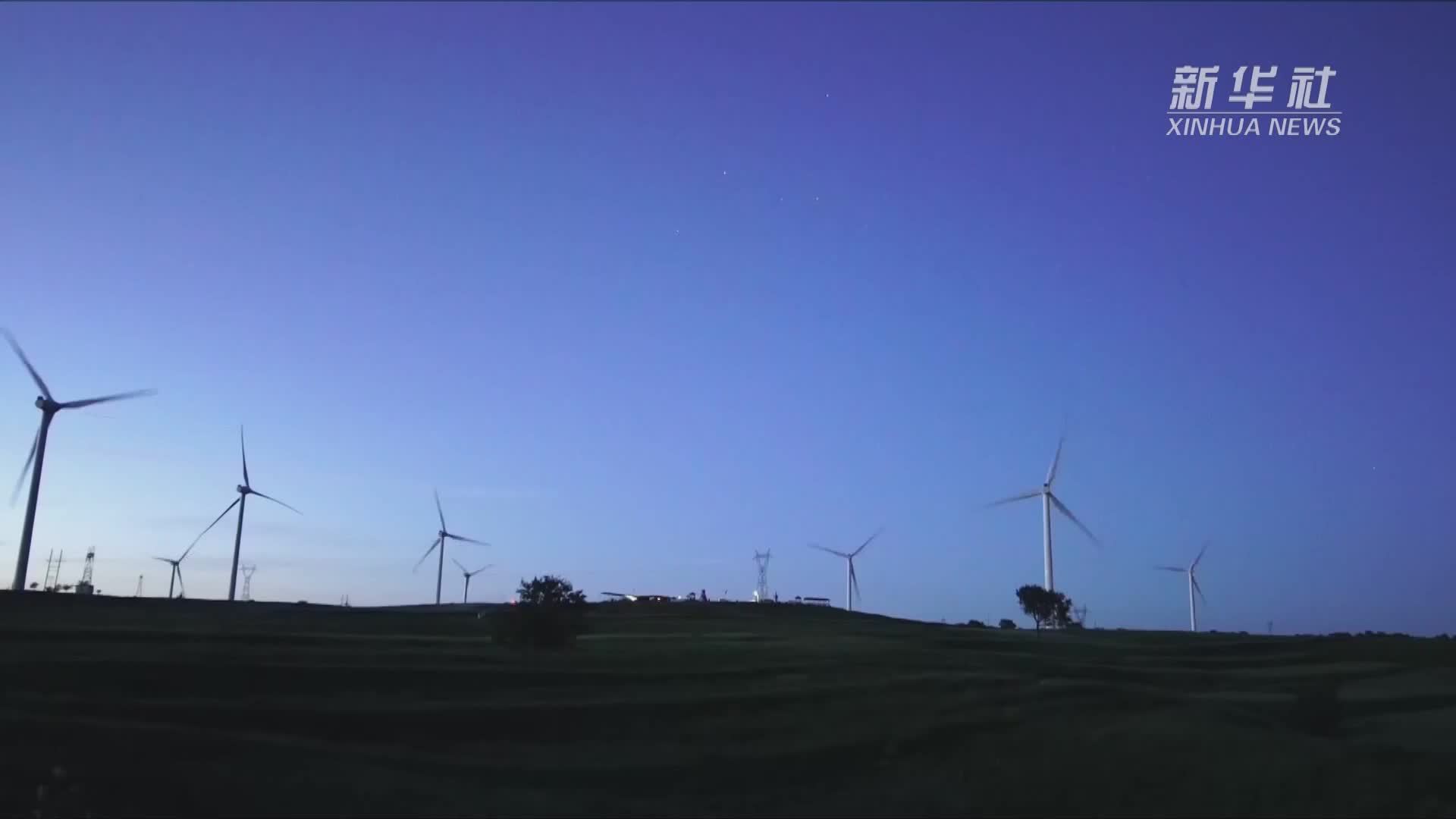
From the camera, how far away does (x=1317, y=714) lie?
40594mm

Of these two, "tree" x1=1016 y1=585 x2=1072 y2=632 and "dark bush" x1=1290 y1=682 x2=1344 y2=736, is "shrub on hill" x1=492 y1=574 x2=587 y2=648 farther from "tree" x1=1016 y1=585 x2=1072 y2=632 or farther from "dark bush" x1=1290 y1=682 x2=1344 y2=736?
"tree" x1=1016 y1=585 x2=1072 y2=632

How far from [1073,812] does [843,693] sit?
15790 millimetres

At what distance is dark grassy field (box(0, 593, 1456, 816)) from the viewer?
2614 centimetres

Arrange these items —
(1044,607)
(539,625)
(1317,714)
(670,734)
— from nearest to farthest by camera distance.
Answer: (670,734), (1317,714), (539,625), (1044,607)

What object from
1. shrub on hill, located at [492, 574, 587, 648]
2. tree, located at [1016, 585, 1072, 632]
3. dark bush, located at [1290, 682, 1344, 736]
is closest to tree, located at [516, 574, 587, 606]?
shrub on hill, located at [492, 574, 587, 648]

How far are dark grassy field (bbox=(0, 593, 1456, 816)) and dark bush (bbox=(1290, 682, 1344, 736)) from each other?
11 cm

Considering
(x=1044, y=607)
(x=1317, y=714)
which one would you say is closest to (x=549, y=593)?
(x=1317, y=714)

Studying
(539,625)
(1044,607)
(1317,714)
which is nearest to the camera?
(1317,714)

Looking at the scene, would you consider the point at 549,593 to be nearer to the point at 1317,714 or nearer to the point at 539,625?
the point at 539,625

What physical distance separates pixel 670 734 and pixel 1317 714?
83.2ft

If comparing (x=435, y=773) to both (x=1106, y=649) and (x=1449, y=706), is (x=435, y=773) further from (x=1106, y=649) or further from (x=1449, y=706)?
(x=1106, y=649)

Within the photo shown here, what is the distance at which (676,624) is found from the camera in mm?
98062

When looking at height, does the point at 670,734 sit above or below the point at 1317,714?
below

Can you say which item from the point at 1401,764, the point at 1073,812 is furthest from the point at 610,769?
the point at 1401,764
